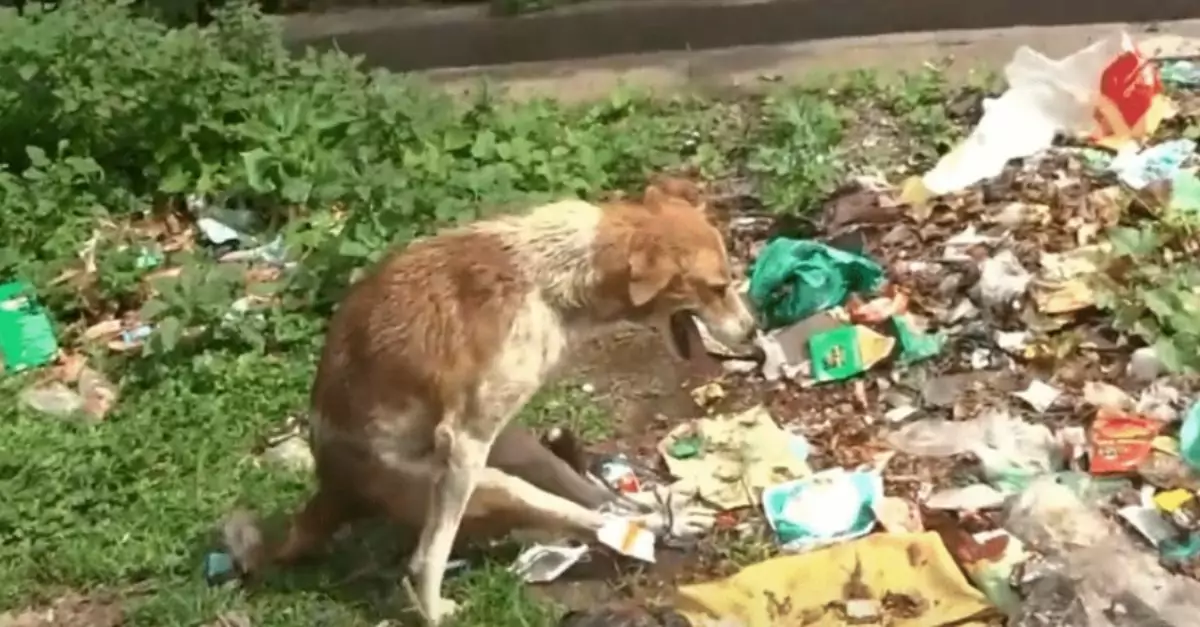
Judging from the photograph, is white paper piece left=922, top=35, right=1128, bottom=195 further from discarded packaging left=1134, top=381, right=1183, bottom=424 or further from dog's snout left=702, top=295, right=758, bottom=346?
dog's snout left=702, top=295, right=758, bottom=346

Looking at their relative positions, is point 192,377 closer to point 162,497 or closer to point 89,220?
point 162,497

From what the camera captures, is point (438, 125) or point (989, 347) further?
point (438, 125)

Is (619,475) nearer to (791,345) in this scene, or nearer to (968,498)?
(791,345)

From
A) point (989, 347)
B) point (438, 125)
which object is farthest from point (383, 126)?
point (989, 347)

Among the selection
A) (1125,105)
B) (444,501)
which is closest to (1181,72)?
(1125,105)

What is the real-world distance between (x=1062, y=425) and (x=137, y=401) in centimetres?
261

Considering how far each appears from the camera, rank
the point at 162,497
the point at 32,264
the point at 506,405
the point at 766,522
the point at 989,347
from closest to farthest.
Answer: the point at 506,405
the point at 766,522
the point at 162,497
the point at 989,347
the point at 32,264

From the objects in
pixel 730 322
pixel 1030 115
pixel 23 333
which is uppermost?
pixel 730 322

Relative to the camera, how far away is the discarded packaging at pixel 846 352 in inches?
197

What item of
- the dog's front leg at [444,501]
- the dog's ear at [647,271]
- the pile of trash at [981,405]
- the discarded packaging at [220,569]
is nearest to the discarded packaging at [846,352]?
the pile of trash at [981,405]

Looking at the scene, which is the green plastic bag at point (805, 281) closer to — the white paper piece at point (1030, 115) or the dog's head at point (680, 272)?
the white paper piece at point (1030, 115)

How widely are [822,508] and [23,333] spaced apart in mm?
2629

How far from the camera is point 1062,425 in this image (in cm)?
463

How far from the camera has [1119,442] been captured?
4422 mm
